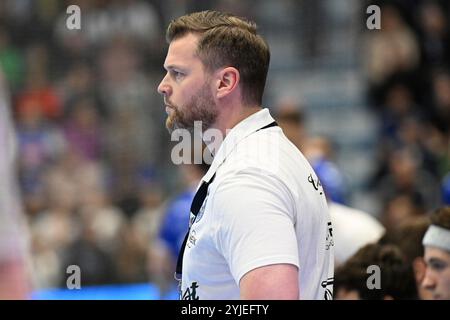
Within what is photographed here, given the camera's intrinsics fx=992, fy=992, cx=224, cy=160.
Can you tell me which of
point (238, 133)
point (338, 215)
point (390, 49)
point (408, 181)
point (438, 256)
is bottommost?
point (438, 256)

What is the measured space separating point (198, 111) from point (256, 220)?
47cm

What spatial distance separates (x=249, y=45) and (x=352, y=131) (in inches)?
345

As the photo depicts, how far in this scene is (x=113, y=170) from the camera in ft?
34.5

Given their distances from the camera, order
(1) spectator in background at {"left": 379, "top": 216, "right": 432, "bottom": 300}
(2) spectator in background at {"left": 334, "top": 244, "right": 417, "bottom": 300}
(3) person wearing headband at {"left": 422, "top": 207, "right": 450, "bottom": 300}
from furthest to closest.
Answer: (1) spectator in background at {"left": 379, "top": 216, "right": 432, "bottom": 300} < (2) spectator in background at {"left": 334, "top": 244, "right": 417, "bottom": 300} < (3) person wearing headband at {"left": 422, "top": 207, "right": 450, "bottom": 300}

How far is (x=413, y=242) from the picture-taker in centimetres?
454

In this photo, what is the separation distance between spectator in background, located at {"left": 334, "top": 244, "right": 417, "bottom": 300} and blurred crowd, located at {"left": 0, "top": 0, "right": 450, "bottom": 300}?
500 centimetres

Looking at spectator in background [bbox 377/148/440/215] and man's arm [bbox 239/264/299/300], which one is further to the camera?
spectator in background [bbox 377/148/440/215]

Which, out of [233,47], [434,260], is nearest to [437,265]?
[434,260]

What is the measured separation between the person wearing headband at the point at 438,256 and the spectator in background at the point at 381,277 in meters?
0.13

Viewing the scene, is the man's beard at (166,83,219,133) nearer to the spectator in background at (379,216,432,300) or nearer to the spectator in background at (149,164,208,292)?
the spectator in background at (379,216,432,300)

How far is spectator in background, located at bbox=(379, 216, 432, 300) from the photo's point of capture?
424cm

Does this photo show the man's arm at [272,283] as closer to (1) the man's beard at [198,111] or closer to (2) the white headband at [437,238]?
(1) the man's beard at [198,111]

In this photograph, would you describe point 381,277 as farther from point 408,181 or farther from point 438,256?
point 408,181

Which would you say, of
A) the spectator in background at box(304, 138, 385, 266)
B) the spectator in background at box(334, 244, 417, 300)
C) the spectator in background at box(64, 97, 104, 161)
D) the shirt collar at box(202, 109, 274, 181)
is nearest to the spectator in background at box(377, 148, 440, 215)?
the spectator in background at box(64, 97, 104, 161)
